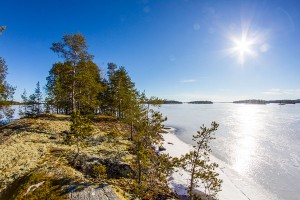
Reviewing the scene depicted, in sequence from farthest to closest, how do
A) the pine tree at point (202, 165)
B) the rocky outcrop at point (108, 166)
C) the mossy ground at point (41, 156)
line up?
the rocky outcrop at point (108, 166) → the pine tree at point (202, 165) → the mossy ground at point (41, 156)

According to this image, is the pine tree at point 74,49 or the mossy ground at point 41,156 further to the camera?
the pine tree at point 74,49

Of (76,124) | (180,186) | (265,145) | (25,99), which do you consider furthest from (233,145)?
(25,99)

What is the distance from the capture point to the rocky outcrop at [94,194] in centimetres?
1012

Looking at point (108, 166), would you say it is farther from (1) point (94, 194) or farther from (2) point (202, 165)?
(2) point (202, 165)

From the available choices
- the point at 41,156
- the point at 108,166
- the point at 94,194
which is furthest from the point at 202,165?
the point at 41,156

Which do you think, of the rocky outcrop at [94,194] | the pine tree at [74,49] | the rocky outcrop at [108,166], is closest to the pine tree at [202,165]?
the rocky outcrop at [108,166]

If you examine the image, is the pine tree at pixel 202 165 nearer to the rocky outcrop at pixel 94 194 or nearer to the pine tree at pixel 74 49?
the rocky outcrop at pixel 94 194

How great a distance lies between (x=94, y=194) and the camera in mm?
10523

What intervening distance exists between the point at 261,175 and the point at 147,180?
59.1 feet

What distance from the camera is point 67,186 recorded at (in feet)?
35.4

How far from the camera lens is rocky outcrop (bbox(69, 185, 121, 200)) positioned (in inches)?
398

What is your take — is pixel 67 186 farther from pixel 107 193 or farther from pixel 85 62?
pixel 85 62

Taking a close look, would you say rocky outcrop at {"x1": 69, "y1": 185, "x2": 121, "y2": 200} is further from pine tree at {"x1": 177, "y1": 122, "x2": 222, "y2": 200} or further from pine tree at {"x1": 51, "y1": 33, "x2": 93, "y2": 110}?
pine tree at {"x1": 51, "y1": 33, "x2": 93, "y2": 110}

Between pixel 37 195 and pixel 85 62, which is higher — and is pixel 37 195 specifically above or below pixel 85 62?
below
